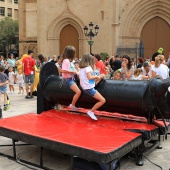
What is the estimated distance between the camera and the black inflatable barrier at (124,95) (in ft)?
14.8

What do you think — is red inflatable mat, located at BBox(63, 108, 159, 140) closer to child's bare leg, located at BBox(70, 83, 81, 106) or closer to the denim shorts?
child's bare leg, located at BBox(70, 83, 81, 106)

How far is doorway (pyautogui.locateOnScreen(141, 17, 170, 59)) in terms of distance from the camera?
2236cm

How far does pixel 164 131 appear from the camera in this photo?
193 inches

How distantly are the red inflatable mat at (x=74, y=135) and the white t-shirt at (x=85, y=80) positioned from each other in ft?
2.03

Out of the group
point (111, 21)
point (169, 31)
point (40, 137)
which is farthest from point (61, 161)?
point (169, 31)

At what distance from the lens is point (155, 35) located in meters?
23.0

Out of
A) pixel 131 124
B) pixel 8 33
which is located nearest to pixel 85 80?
pixel 131 124

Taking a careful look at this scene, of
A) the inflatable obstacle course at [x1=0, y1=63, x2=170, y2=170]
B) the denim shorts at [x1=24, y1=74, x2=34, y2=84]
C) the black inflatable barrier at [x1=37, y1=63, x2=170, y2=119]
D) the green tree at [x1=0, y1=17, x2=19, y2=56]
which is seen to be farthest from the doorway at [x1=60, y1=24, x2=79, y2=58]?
the green tree at [x1=0, y1=17, x2=19, y2=56]

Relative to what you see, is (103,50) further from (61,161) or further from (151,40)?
Result: (61,161)

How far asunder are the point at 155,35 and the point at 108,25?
12.5ft

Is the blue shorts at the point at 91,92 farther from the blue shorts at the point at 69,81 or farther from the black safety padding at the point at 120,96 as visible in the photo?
the blue shorts at the point at 69,81

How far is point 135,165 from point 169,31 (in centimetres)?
1953

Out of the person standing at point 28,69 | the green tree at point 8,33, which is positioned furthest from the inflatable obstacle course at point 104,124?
the green tree at point 8,33

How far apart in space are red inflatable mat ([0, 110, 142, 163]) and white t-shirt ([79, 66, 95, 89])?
2.03 feet
